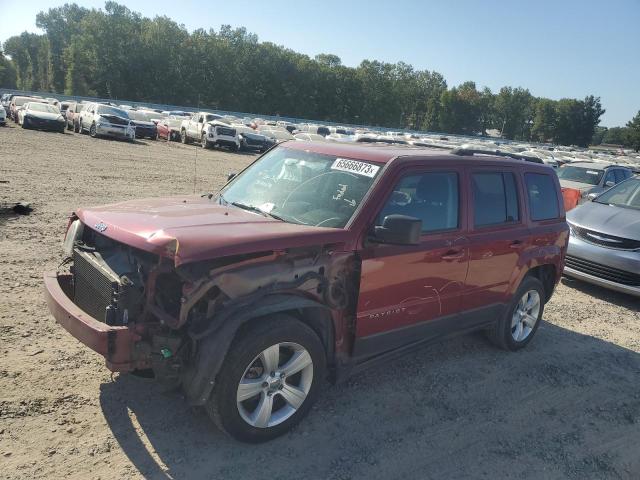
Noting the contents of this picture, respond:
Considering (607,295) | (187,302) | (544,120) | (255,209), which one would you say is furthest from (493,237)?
(544,120)

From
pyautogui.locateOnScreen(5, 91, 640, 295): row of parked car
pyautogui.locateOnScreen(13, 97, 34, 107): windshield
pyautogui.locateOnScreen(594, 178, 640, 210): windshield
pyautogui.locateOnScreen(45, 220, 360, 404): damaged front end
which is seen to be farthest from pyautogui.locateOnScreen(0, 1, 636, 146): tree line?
pyautogui.locateOnScreen(45, 220, 360, 404): damaged front end

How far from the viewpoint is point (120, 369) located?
297cm

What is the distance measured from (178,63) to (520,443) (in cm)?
8939

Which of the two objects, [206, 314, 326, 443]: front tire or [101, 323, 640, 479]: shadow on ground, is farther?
[101, 323, 640, 479]: shadow on ground

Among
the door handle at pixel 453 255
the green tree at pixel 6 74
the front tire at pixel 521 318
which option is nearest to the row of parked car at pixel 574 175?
the door handle at pixel 453 255

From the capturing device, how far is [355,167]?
4043mm

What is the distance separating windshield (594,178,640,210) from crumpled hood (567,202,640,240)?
0.20 metres

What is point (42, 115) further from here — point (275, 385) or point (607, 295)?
point (275, 385)

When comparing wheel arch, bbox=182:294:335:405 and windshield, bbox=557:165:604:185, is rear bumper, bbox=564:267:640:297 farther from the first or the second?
windshield, bbox=557:165:604:185

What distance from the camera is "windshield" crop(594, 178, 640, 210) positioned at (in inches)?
341

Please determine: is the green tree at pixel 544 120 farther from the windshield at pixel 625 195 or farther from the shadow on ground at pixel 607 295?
the shadow on ground at pixel 607 295

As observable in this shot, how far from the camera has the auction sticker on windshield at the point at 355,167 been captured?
3935 mm

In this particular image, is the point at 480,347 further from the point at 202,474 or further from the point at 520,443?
the point at 202,474

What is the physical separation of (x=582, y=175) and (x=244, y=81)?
8248 centimetres
